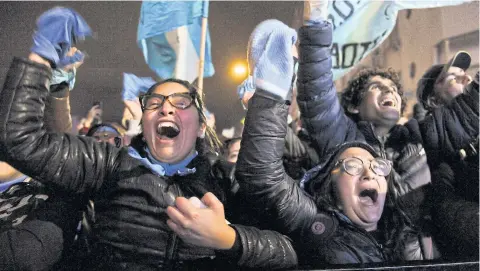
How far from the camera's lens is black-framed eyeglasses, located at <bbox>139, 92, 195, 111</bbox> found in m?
1.11

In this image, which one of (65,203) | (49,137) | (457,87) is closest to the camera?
(49,137)

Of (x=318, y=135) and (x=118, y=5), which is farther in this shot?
(x=118, y=5)

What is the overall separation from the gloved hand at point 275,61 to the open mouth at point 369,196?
0.38 metres

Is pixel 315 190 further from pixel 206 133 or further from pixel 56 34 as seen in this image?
pixel 56 34

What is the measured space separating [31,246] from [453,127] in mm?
1247

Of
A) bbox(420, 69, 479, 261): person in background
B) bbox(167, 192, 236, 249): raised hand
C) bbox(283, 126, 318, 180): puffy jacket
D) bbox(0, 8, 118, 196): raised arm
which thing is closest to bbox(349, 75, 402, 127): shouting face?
bbox(420, 69, 479, 261): person in background

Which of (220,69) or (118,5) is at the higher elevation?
(118,5)

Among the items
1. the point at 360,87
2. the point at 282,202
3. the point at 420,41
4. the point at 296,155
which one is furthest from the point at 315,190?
the point at 420,41

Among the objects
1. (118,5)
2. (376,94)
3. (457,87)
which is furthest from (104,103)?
(457,87)

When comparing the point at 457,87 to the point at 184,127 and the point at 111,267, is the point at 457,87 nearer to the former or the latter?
the point at 184,127

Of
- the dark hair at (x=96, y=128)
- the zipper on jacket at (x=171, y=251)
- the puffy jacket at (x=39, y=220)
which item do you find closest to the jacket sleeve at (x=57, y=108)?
the puffy jacket at (x=39, y=220)

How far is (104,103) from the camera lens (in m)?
1.79

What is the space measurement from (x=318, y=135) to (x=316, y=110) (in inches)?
→ 3.7

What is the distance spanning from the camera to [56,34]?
38.6 inches
